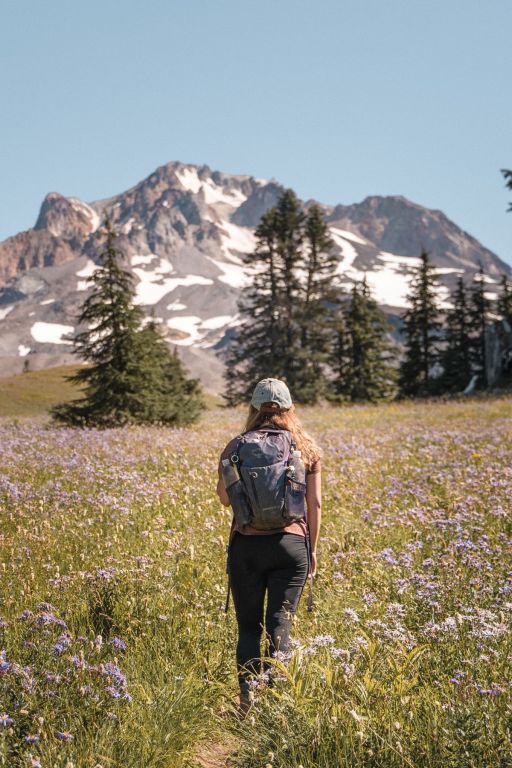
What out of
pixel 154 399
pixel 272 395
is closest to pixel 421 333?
pixel 154 399

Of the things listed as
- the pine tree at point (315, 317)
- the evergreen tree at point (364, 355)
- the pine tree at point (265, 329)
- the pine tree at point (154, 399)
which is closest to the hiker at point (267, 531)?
the pine tree at point (154, 399)

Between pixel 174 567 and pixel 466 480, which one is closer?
pixel 174 567

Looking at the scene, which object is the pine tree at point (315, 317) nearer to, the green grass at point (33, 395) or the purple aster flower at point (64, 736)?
the green grass at point (33, 395)

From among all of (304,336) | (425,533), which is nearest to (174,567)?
(425,533)

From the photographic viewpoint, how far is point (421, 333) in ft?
163

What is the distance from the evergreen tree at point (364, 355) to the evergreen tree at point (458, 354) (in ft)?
19.3

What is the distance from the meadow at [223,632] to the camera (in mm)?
3164

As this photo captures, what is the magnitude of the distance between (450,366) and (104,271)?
115 feet

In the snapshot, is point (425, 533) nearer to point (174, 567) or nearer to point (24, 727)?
point (174, 567)

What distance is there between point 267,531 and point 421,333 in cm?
4782

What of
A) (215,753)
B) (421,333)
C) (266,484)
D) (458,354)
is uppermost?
(421,333)

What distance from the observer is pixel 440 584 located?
15.5ft

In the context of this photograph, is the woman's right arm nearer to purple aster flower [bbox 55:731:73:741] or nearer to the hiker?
the hiker

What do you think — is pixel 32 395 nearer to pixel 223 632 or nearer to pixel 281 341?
pixel 281 341
